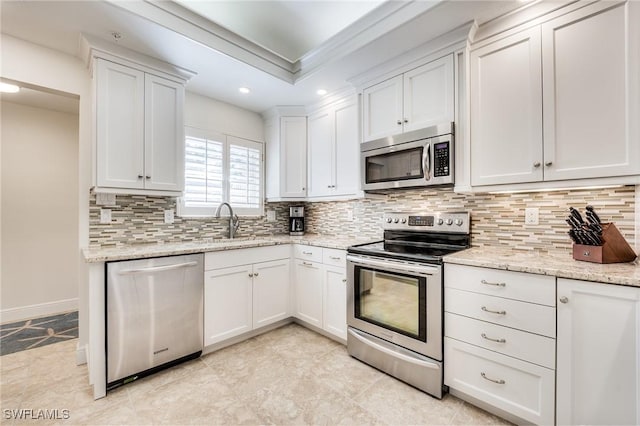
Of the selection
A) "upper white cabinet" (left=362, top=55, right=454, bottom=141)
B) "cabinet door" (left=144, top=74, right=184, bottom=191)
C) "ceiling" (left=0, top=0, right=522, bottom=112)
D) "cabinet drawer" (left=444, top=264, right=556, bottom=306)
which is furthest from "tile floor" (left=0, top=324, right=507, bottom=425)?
"ceiling" (left=0, top=0, right=522, bottom=112)

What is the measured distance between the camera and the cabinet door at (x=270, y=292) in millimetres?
2646

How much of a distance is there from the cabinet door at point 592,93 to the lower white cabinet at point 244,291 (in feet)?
7.55

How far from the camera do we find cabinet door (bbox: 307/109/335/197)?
304cm

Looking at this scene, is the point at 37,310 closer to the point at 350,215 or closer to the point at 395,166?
the point at 350,215

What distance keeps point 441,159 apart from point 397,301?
1.10 meters

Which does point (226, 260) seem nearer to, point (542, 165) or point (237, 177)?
point (237, 177)

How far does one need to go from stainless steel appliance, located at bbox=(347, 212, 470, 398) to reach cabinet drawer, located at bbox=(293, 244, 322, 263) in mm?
426

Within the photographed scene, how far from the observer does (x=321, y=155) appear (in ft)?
10.3

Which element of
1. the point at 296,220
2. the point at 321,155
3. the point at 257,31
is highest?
the point at 257,31

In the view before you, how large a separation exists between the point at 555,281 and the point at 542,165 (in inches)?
28.7

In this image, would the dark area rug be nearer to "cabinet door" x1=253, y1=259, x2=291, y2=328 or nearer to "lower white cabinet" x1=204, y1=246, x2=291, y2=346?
"lower white cabinet" x1=204, y1=246, x2=291, y2=346

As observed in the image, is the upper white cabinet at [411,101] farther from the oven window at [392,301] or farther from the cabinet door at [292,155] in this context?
the oven window at [392,301]

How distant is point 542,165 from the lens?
170 centimetres

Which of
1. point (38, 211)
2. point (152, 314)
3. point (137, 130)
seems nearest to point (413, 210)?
point (152, 314)
